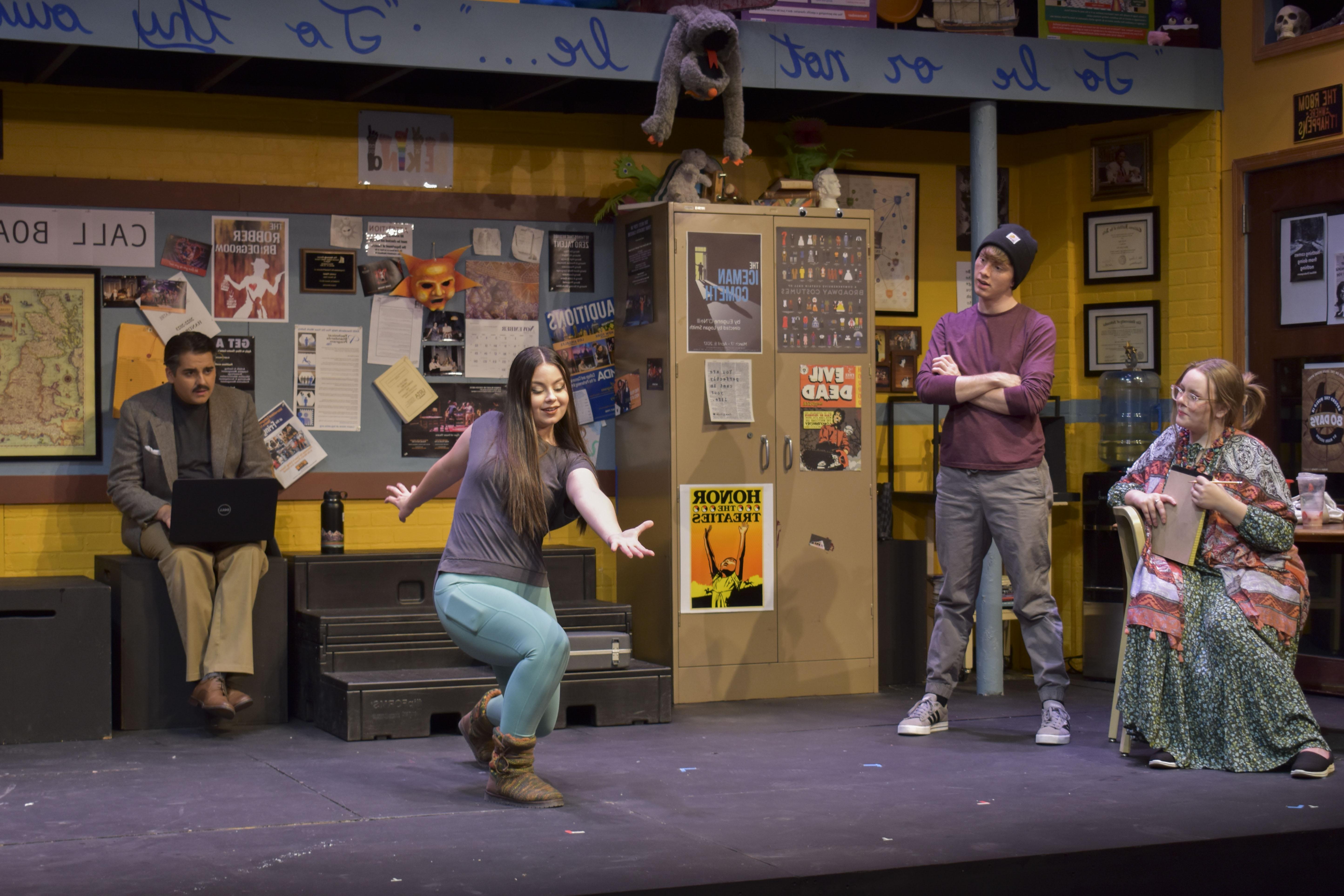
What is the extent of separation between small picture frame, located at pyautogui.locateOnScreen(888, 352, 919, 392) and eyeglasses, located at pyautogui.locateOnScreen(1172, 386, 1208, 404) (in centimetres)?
265

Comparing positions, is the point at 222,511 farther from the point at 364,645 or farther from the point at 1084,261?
the point at 1084,261

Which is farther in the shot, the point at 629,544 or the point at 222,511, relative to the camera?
the point at 222,511

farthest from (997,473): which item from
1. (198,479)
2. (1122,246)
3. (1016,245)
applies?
(198,479)

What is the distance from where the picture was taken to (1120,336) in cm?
750

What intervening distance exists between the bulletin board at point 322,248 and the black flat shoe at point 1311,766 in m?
3.47

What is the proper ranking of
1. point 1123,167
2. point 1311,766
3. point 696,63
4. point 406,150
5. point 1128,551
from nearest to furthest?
point 1311,766, point 1128,551, point 696,63, point 406,150, point 1123,167

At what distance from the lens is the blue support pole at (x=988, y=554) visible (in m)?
6.75

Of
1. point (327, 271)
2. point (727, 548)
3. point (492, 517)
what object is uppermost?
point (327, 271)

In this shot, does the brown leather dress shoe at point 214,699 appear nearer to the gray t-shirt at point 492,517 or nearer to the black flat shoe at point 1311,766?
the gray t-shirt at point 492,517

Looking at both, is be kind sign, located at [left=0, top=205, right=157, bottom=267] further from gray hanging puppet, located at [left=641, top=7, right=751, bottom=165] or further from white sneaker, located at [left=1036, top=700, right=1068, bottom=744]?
white sneaker, located at [left=1036, top=700, right=1068, bottom=744]

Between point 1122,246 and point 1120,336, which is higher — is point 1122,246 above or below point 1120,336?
above

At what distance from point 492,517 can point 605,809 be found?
0.92 metres

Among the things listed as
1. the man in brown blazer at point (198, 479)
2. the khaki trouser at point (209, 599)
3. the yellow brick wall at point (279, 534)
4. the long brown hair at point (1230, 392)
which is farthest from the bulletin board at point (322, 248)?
the long brown hair at point (1230, 392)

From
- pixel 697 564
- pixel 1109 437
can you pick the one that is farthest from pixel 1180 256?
pixel 697 564
